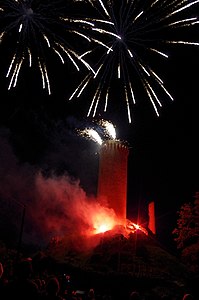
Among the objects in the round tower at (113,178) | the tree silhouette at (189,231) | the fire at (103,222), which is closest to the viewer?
the tree silhouette at (189,231)

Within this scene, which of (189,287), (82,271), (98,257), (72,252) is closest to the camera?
(189,287)

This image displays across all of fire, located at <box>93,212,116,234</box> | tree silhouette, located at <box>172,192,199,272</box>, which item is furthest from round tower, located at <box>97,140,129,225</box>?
tree silhouette, located at <box>172,192,199,272</box>

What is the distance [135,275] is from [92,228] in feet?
58.9

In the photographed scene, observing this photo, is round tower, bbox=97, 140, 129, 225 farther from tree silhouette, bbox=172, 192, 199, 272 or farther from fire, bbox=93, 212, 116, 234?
tree silhouette, bbox=172, 192, 199, 272

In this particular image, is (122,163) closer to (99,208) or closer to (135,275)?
(99,208)

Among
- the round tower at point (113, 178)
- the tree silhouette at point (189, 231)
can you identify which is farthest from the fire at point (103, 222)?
the tree silhouette at point (189, 231)

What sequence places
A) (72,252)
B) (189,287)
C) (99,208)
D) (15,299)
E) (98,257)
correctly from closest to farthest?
1. (15,299)
2. (189,287)
3. (98,257)
4. (72,252)
5. (99,208)

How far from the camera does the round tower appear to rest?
1863 inches

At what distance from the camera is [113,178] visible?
47.7 m

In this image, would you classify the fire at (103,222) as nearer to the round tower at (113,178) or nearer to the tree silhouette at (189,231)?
the round tower at (113,178)

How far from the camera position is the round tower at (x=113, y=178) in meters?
47.3

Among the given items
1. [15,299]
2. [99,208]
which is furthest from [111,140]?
[15,299]

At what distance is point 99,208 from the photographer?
47.1m

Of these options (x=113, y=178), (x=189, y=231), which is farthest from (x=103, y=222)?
(x=189, y=231)
